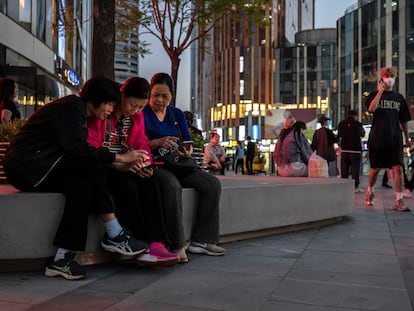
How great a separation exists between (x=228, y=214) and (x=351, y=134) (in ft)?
24.2

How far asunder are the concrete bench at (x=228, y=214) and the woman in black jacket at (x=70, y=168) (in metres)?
0.13

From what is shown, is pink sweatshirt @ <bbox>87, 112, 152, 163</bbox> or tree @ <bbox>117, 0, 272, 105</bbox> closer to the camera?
pink sweatshirt @ <bbox>87, 112, 152, 163</bbox>

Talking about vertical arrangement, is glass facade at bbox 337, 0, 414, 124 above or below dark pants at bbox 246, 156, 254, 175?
above

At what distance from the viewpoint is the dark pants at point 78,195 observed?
11.6 feet

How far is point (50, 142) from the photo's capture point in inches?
142

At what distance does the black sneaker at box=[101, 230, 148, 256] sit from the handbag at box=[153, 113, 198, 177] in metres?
0.80

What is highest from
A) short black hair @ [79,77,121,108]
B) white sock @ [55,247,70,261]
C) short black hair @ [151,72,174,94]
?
short black hair @ [151,72,174,94]

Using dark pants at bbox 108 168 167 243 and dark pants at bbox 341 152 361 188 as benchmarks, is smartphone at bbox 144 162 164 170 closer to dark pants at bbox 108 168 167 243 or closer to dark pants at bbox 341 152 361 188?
dark pants at bbox 108 168 167 243

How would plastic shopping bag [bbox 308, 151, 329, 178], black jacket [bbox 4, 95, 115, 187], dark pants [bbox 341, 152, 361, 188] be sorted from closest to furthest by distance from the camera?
black jacket [bbox 4, 95, 115, 187] < plastic shopping bag [bbox 308, 151, 329, 178] < dark pants [bbox 341, 152, 361, 188]

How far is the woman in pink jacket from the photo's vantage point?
382cm

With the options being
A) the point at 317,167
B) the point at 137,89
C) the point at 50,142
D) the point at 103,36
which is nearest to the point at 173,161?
the point at 137,89

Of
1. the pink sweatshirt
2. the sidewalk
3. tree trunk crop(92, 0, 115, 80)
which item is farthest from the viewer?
tree trunk crop(92, 0, 115, 80)

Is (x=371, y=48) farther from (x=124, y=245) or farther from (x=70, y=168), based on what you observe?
(x=70, y=168)

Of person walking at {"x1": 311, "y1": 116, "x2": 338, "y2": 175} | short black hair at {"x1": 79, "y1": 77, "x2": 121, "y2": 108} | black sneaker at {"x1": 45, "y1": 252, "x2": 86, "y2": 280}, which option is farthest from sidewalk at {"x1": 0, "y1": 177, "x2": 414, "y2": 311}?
person walking at {"x1": 311, "y1": 116, "x2": 338, "y2": 175}
